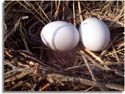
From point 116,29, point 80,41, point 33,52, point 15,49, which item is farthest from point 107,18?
point 15,49

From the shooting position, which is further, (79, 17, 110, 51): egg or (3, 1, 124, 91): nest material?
(79, 17, 110, 51): egg

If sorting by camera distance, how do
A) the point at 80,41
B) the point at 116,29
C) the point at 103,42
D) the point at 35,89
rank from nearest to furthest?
the point at 35,89, the point at 103,42, the point at 80,41, the point at 116,29

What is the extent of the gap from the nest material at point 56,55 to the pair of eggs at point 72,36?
0.26 feet

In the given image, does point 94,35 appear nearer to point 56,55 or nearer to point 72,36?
point 72,36

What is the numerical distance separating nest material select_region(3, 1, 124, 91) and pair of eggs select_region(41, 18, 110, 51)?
0.08 metres

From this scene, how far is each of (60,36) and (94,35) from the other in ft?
0.71

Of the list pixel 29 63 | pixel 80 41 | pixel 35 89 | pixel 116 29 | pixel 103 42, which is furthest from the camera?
pixel 116 29

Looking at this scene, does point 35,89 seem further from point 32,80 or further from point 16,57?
point 16,57

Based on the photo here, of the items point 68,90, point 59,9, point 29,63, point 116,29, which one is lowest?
point 68,90

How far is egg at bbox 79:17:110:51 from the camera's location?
1216 mm

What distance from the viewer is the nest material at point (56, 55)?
0.97 meters

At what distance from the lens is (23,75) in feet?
3.24

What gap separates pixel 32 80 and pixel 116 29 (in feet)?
2.57

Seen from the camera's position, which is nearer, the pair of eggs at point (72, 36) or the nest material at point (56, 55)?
the nest material at point (56, 55)
